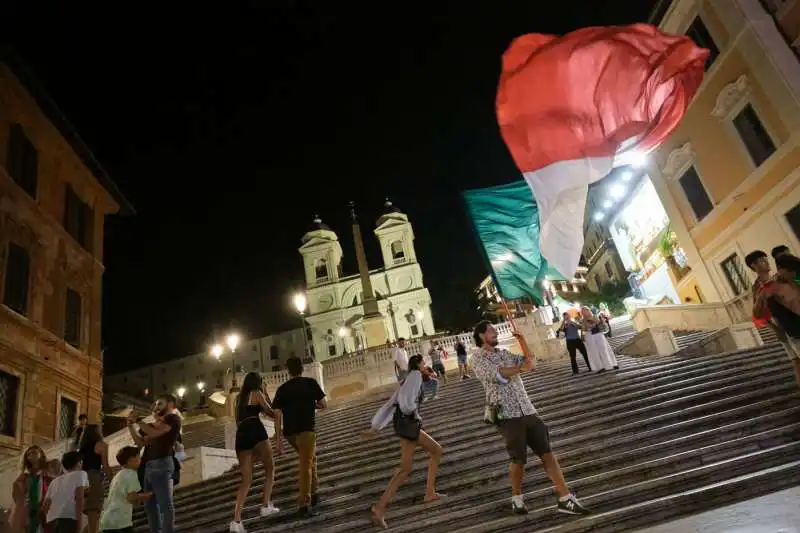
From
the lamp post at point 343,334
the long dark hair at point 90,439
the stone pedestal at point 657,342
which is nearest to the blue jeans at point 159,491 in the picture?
the long dark hair at point 90,439

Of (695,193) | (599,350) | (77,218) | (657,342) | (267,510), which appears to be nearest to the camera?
(267,510)

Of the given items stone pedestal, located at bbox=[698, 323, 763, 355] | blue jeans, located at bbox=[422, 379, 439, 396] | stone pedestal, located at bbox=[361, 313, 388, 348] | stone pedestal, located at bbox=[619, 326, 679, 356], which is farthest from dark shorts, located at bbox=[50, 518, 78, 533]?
stone pedestal, located at bbox=[361, 313, 388, 348]

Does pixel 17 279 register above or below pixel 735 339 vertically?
above

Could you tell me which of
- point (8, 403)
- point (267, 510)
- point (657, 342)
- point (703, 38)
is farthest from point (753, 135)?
point (8, 403)

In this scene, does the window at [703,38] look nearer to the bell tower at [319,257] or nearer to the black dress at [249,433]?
the black dress at [249,433]

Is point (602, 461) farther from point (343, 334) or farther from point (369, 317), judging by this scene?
point (343, 334)

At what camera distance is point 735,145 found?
1622 cm

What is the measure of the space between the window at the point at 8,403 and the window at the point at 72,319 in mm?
3330

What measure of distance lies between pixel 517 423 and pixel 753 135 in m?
15.2

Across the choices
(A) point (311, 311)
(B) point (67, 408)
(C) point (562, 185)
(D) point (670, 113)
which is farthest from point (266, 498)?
(A) point (311, 311)

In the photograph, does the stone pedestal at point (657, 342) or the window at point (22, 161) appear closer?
the stone pedestal at point (657, 342)

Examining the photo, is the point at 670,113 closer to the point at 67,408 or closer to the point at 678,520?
the point at 678,520

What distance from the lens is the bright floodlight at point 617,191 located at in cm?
2955

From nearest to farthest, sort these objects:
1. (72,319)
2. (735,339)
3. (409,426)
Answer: (409,426), (735,339), (72,319)
